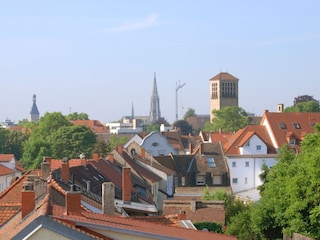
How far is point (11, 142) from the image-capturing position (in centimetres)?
11038

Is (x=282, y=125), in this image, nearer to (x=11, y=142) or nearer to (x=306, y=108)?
(x=306, y=108)

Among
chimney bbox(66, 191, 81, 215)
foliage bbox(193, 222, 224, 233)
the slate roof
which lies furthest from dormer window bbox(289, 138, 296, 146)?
the slate roof

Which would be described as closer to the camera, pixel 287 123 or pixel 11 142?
pixel 287 123

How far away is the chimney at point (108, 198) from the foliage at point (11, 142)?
275 ft

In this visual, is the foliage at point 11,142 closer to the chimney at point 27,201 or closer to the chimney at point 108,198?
the chimney at point 108,198

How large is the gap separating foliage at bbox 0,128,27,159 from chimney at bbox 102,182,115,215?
83.7 meters

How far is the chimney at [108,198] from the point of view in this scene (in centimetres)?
2500

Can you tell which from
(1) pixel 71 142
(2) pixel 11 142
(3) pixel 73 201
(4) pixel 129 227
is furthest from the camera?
(2) pixel 11 142

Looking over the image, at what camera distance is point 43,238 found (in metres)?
13.6

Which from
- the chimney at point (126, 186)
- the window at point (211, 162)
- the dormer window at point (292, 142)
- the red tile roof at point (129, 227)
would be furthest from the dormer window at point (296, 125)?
the red tile roof at point (129, 227)

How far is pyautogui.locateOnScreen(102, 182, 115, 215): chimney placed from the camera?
82.0ft

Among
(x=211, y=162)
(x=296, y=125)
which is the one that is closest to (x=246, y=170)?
(x=211, y=162)

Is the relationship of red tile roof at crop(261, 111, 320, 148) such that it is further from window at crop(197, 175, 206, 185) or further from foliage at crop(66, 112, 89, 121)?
foliage at crop(66, 112, 89, 121)

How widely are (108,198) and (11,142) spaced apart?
87.5m
